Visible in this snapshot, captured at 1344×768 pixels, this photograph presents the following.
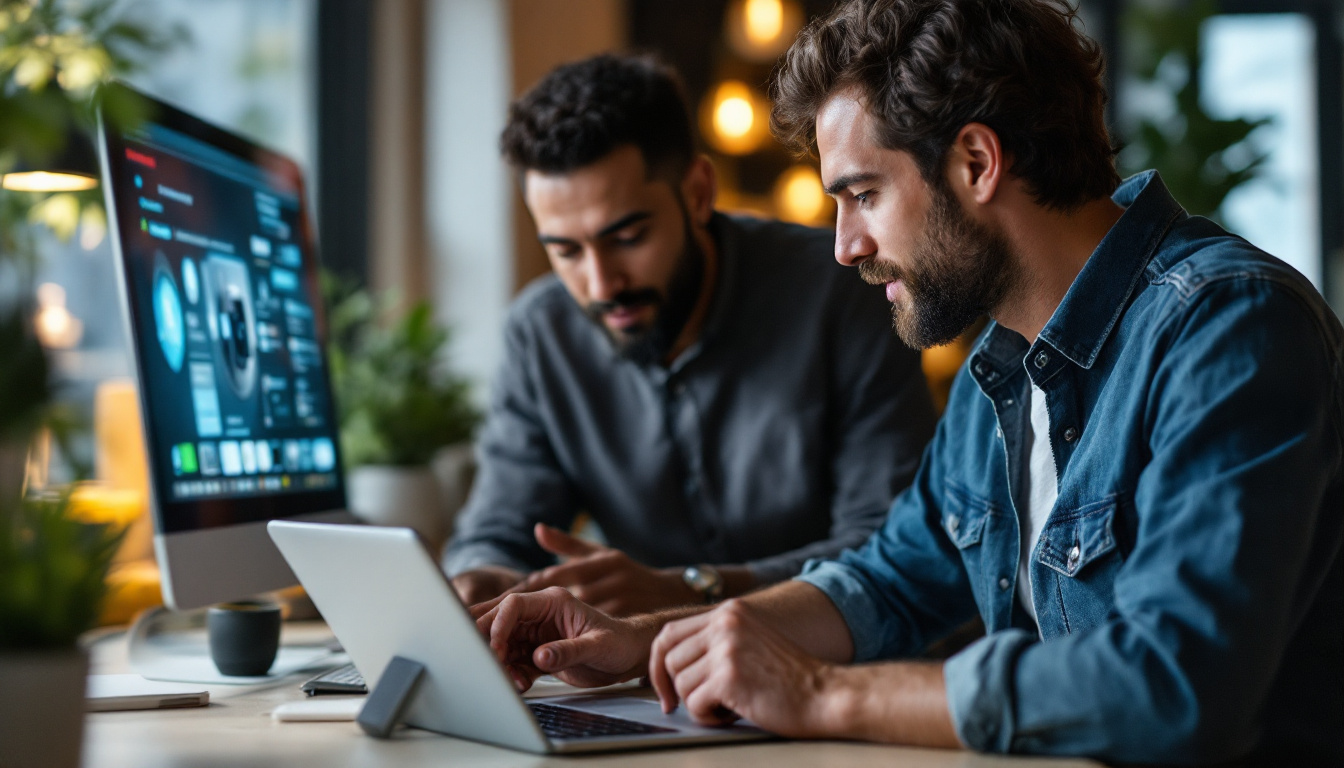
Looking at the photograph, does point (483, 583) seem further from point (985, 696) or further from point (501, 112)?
point (501, 112)

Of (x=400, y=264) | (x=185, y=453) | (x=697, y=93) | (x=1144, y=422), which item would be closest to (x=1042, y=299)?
(x=1144, y=422)

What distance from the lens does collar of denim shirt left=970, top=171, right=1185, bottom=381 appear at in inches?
44.5

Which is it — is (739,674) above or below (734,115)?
below

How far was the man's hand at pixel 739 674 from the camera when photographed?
36.4 inches

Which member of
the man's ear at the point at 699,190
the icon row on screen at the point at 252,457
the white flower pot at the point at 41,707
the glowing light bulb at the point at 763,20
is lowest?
the white flower pot at the point at 41,707

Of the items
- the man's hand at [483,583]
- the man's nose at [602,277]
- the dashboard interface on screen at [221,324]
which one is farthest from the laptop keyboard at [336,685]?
the man's nose at [602,277]

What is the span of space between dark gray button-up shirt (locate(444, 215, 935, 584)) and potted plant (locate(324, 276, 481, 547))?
1.03 feet

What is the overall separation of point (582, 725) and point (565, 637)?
209 millimetres

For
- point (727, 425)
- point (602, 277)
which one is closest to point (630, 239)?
point (602, 277)

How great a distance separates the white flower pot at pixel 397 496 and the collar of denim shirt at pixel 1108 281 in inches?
56.8

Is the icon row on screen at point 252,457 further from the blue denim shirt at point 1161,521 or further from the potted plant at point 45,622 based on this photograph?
the blue denim shirt at point 1161,521

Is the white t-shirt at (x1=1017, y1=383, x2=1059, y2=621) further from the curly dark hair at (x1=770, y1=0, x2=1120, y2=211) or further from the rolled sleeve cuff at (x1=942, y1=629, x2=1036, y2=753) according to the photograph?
the rolled sleeve cuff at (x1=942, y1=629, x2=1036, y2=753)

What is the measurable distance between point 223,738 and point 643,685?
0.40 metres

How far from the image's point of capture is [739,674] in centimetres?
95
